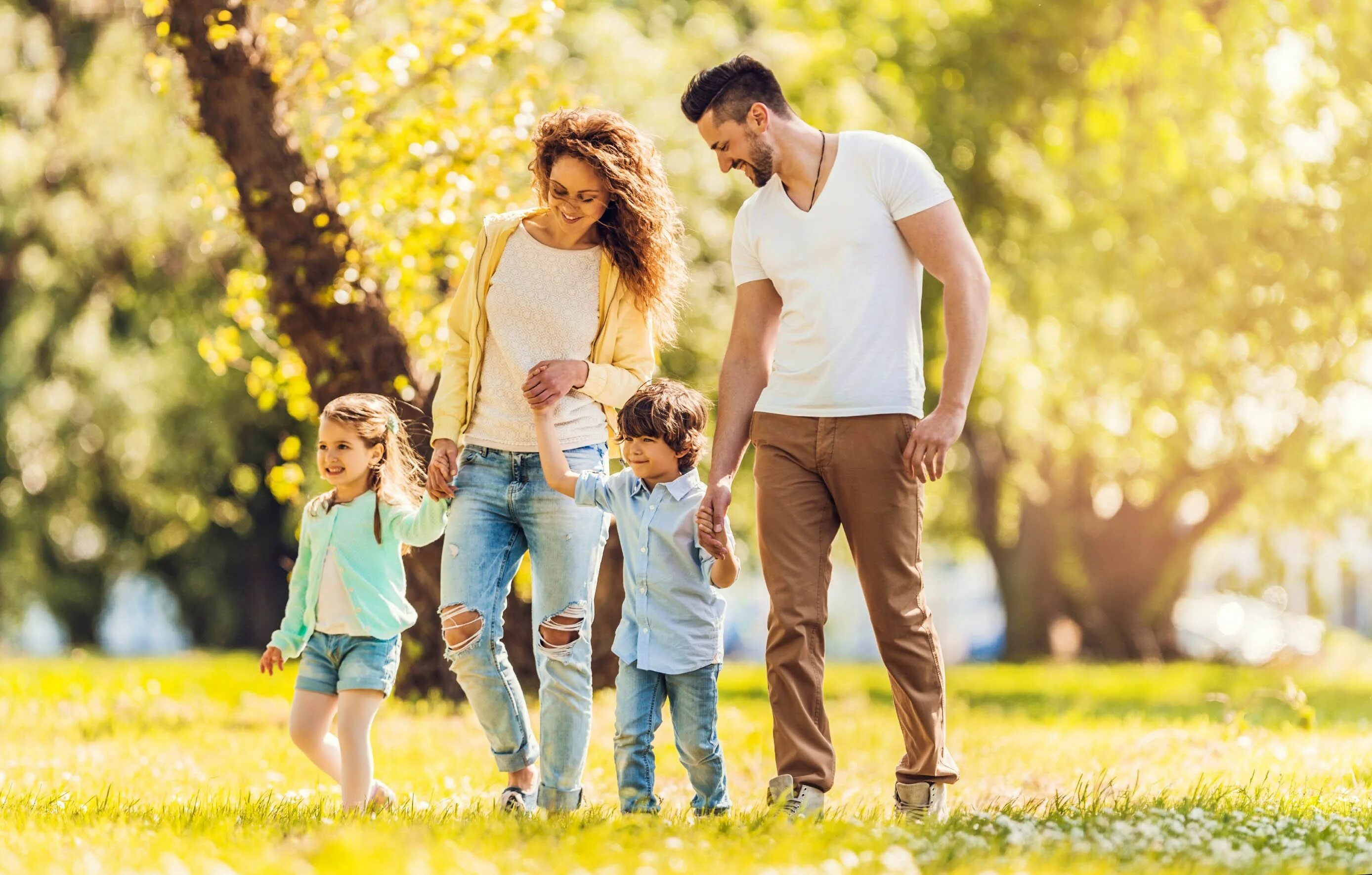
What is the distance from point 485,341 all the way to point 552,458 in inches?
20.7

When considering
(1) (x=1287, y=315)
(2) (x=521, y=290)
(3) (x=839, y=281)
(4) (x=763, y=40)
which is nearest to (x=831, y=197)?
(3) (x=839, y=281)

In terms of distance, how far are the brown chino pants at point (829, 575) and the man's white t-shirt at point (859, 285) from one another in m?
0.08

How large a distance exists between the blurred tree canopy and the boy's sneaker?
4255mm

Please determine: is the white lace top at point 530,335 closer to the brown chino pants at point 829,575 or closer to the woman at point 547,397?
the woman at point 547,397

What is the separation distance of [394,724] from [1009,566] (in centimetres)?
1407

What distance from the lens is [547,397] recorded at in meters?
4.65

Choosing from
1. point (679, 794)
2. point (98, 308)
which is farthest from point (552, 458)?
point (98, 308)

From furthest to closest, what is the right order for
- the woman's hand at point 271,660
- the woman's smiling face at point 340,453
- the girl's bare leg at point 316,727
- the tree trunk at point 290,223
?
1. the tree trunk at point 290,223
2. the woman's smiling face at point 340,453
3. the girl's bare leg at point 316,727
4. the woman's hand at point 271,660

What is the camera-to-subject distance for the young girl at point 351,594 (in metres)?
4.81

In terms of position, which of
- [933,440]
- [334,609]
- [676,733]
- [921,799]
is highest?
[933,440]

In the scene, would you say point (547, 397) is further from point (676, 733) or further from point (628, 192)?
point (676, 733)

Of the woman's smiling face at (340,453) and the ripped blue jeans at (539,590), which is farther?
the woman's smiling face at (340,453)

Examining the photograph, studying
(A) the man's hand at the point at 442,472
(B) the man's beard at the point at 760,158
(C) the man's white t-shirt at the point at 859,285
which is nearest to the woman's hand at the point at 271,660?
(A) the man's hand at the point at 442,472

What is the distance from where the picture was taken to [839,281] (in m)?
4.72
